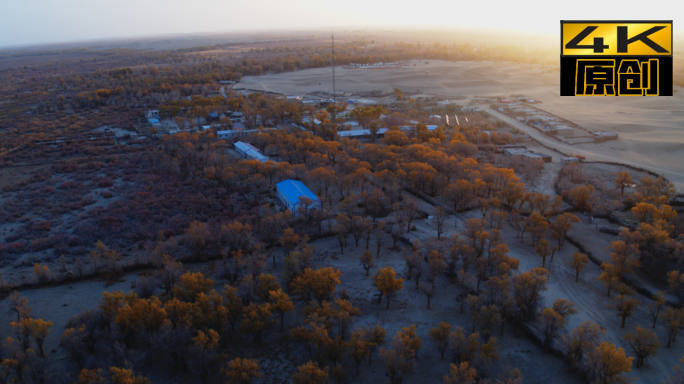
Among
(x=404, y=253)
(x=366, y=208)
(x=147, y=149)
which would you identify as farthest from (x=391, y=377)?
(x=147, y=149)

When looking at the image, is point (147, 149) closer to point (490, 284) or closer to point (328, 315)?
point (328, 315)

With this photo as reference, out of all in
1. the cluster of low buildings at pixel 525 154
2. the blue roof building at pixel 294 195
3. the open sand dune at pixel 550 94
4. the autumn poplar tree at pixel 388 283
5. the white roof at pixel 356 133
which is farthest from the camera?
the white roof at pixel 356 133

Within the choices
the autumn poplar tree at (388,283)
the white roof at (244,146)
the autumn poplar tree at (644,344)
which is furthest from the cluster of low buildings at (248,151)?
the autumn poplar tree at (644,344)

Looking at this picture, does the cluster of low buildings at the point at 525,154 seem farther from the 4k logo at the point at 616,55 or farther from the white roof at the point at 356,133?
the 4k logo at the point at 616,55

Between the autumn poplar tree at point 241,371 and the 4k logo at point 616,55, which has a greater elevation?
the 4k logo at point 616,55

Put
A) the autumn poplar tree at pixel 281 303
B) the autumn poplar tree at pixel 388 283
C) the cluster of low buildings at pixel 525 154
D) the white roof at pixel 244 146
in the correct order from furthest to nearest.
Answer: the white roof at pixel 244 146 → the cluster of low buildings at pixel 525 154 → the autumn poplar tree at pixel 388 283 → the autumn poplar tree at pixel 281 303

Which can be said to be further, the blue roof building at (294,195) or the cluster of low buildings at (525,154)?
the cluster of low buildings at (525,154)
